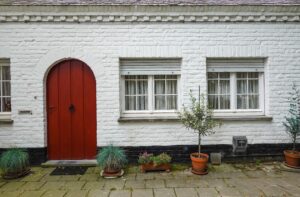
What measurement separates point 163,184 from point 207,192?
92 centimetres

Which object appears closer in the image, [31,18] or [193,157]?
[193,157]

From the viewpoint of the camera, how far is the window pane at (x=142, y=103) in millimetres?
6246

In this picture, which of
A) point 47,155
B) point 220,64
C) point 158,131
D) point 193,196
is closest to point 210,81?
point 220,64

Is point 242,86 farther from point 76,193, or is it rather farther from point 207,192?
point 76,193

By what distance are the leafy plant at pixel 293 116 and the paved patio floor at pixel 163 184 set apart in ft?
3.44

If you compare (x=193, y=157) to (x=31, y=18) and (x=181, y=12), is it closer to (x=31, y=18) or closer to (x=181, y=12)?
(x=181, y=12)

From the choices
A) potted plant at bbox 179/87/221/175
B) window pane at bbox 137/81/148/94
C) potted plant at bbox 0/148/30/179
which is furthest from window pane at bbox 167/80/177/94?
potted plant at bbox 0/148/30/179

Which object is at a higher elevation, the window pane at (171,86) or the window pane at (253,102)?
the window pane at (171,86)

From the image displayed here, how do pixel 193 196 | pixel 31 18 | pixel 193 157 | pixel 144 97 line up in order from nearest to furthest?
pixel 193 196, pixel 193 157, pixel 31 18, pixel 144 97

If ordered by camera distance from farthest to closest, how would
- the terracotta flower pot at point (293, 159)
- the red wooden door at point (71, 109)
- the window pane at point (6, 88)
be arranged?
the window pane at point (6, 88) < the red wooden door at point (71, 109) < the terracotta flower pot at point (293, 159)

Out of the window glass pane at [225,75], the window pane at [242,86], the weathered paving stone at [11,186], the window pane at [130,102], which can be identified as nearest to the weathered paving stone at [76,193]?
the weathered paving stone at [11,186]

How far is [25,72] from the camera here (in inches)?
232

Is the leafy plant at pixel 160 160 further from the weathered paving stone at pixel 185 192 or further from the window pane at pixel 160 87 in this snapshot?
the window pane at pixel 160 87

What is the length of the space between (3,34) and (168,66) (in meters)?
4.41
